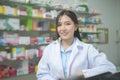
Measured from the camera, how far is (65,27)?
55.9 inches

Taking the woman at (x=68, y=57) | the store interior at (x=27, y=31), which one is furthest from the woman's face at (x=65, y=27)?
the store interior at (x=27, y=31)

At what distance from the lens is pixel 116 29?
6.62 m

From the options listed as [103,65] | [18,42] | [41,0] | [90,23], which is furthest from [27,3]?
[103,65]

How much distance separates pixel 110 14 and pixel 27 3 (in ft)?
11.3

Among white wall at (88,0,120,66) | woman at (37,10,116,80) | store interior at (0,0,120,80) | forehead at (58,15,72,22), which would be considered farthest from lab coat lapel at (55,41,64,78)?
white wall at (88,0,120,66)

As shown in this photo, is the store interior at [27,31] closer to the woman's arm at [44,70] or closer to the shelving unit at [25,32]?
the shelving unit at [25,32]

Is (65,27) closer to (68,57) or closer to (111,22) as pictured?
(68,57)

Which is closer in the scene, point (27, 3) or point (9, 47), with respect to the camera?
point (9, 47)

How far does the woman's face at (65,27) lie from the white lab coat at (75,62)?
9cm

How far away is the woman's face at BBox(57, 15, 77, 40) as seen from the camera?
1.42m

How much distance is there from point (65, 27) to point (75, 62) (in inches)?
10.3

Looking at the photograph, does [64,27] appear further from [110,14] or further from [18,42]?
[110,14]

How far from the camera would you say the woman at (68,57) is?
4.35ft

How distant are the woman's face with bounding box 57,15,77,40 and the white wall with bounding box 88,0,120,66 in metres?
4.58
